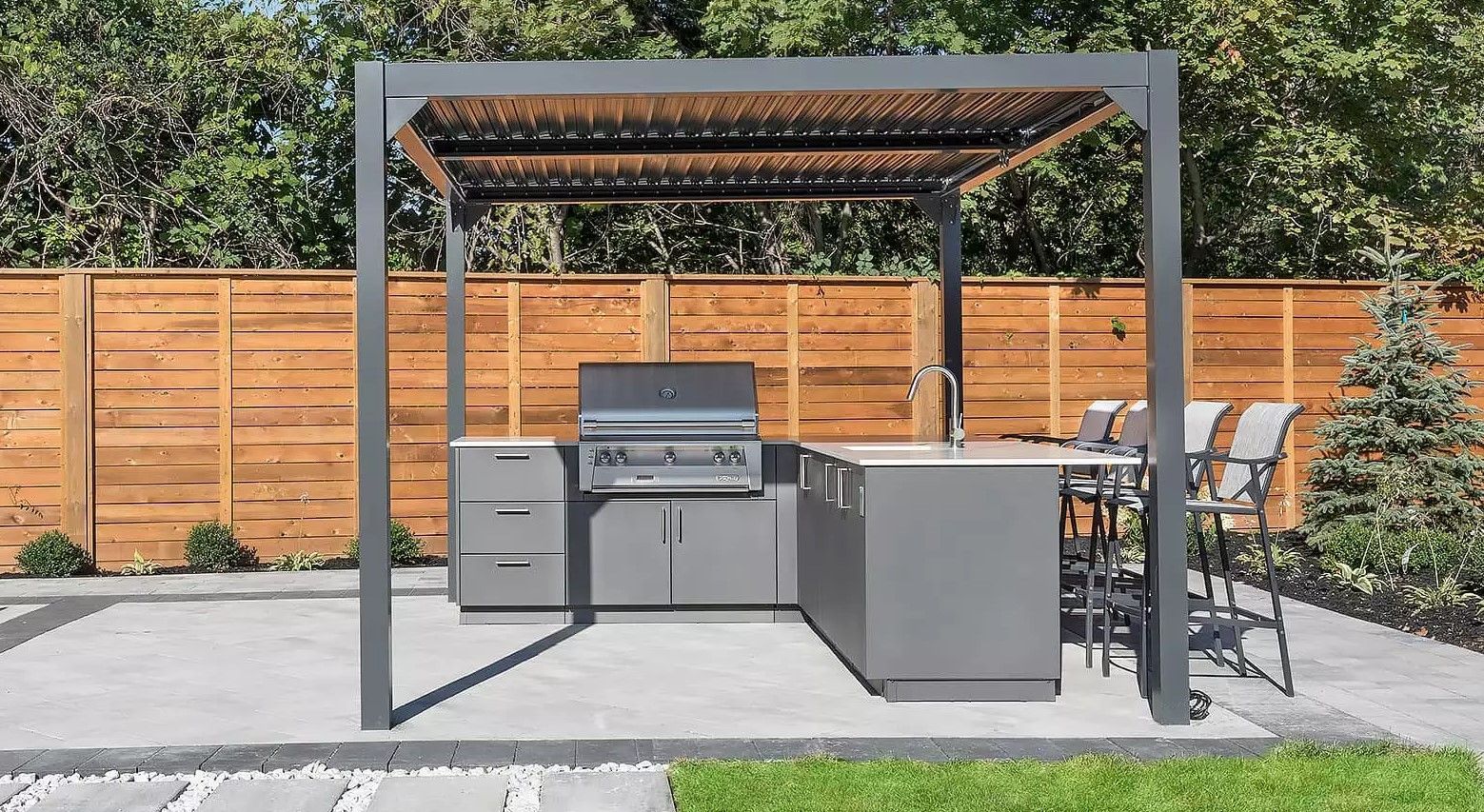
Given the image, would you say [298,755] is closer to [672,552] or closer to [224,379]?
[672,552]

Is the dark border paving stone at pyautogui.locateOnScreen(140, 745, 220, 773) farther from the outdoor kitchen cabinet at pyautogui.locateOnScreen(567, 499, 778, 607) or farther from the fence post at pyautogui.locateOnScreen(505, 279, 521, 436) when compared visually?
the fence post at pyautogui.locateOnScreen(505, 279, 521, 436)

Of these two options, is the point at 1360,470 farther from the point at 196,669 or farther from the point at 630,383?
the point at 196,669

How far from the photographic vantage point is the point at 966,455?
5324 millimetres

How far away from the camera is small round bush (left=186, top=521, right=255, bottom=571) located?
8703 millimetres

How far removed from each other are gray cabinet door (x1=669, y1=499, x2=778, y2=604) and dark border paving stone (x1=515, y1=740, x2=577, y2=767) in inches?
97.9

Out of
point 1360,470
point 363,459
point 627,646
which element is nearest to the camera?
point 363,459

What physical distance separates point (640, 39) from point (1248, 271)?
6.94 m

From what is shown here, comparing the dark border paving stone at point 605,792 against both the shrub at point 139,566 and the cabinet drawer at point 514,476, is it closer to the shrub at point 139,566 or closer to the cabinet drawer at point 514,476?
the cabinet drawer at point 514,476

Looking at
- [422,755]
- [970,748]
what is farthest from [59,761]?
[970,748]

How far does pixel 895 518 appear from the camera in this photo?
507 centimetres

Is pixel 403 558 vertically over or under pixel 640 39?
under

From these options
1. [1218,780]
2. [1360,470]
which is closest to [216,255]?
[1360,470]

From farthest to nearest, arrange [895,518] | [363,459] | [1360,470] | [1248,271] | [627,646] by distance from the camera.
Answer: [1248,271] → [1360,470] → [627,646] → [895,518] → [363,459]

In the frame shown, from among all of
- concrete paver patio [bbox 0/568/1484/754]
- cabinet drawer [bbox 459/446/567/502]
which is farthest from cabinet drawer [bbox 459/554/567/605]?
cabinet drawer [bbox 459/446/567/502]
